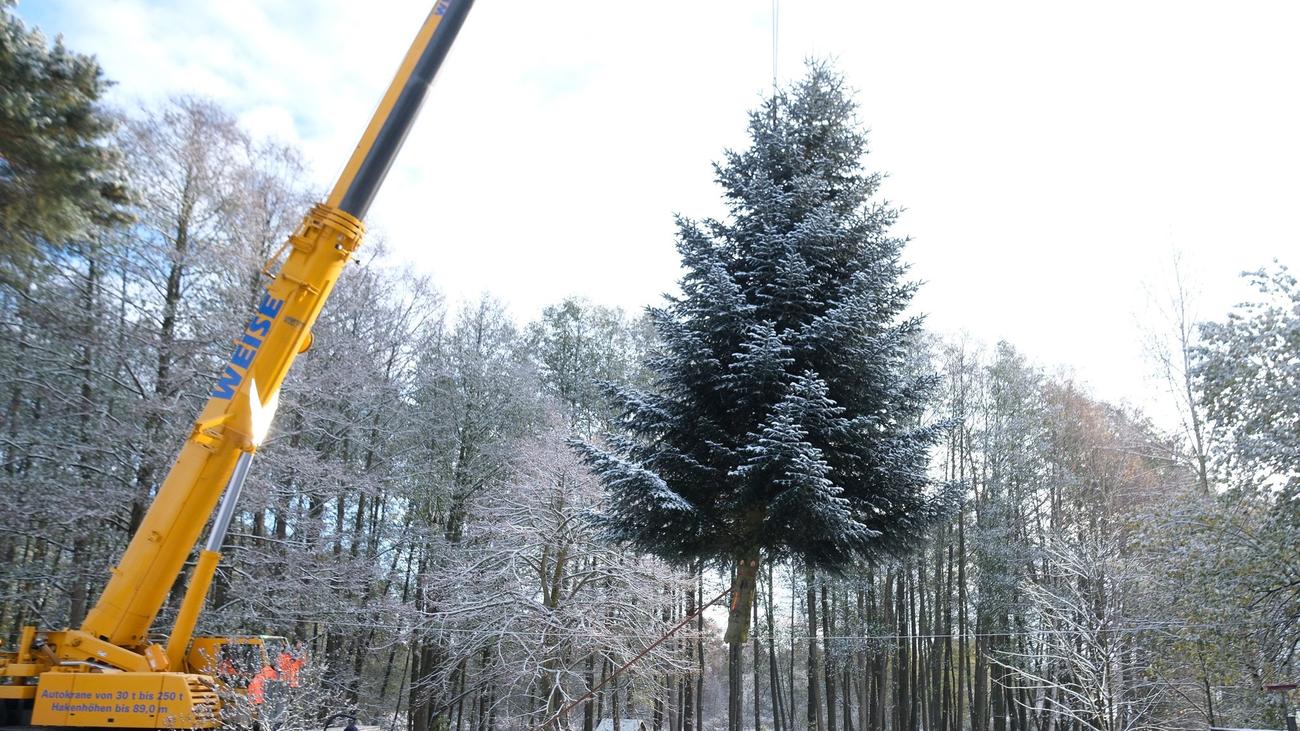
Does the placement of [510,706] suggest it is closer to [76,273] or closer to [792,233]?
[76,273]

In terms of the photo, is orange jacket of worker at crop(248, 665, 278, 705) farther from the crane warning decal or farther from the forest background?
the forest background

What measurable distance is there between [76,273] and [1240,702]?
74.0 feet

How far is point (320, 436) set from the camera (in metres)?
18.3

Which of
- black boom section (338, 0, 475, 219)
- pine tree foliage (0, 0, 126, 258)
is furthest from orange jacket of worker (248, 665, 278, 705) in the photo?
black boom section (338, 0, 475, 219)

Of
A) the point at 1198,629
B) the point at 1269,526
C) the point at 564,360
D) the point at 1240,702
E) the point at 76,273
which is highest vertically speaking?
the point at 564,360

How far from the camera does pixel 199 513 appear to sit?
804 centimetres

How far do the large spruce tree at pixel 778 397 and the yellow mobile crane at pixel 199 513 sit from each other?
11.1 ft

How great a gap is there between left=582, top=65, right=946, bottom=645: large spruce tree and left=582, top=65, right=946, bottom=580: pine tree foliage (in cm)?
2

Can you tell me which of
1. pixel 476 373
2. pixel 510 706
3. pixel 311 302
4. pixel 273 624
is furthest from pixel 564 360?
pixel 311 302

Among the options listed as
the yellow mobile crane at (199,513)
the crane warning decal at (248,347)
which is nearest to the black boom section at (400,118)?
the yellow mobile crane at (199,513)

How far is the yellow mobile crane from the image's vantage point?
746 centimetres

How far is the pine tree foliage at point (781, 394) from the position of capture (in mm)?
8219

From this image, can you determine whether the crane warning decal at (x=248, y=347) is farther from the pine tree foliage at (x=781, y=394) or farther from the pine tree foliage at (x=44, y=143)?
the pine tree foliage at (x=781, y=394)

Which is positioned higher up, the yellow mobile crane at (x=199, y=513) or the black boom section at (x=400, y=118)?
the black boom section at (x=400, y=118)
